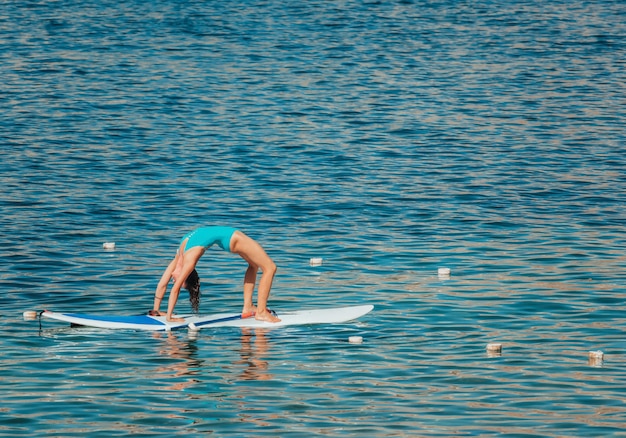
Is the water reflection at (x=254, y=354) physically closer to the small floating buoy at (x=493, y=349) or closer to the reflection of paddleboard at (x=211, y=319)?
the reflection of paddleboard at (x=211, y=319)

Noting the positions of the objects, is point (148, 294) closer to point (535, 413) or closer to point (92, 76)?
point (535, 413)

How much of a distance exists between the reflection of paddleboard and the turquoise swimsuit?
1153 mm

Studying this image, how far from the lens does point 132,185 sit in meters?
31.0

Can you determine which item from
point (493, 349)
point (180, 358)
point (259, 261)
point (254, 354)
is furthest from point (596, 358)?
point (180, 358)

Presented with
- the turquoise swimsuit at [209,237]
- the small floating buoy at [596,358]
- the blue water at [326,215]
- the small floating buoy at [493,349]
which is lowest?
the blue water at [326,215]

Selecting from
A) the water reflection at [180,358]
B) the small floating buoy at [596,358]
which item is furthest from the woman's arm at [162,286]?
the small floating buoy at [596,358]

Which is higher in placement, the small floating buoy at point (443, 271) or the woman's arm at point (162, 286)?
the woman's arm at point (162, 286)

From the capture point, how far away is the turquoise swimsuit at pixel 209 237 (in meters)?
19.5

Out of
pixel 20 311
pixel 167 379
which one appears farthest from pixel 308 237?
pixel 167 379

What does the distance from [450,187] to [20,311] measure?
44.8ft

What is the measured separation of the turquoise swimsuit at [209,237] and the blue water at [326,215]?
138cm

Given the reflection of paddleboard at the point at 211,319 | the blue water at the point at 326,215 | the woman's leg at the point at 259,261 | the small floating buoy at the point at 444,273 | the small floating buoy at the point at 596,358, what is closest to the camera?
the blue water at the point at 326,215

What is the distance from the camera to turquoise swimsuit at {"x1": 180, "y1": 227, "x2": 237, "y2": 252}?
63.9 ft

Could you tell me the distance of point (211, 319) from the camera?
19.5m
